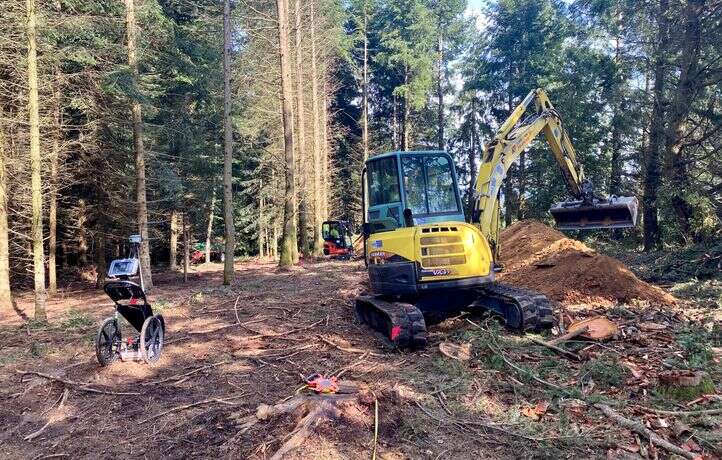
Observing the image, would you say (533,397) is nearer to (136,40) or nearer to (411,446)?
(411,446)

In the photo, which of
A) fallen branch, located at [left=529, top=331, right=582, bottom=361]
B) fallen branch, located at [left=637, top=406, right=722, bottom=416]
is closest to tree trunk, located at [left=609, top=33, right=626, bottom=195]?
Answer: fallen branch, located at [left=529, top=331, right=582, bottom=361]

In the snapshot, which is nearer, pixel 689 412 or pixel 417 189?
pixel 689 412

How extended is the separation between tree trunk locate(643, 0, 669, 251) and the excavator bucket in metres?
5.52

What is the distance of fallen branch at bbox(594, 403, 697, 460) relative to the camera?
11.7 feet

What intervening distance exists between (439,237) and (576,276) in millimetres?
4280

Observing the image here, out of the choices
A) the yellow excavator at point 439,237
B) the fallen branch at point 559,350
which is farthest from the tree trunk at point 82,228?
the fallen branch at point 559,350

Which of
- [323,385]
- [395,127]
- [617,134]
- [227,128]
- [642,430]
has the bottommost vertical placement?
[642,430]

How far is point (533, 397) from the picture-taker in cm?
475

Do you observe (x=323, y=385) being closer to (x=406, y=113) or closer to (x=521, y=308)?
(x=521, y=308)

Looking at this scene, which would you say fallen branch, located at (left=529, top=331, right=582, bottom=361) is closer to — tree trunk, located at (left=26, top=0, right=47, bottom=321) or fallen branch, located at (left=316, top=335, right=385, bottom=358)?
fallen branch, located at (left=316, top=335, right=385, bottom=358)

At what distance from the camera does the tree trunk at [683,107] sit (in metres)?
13.5

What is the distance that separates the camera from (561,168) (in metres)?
9.91

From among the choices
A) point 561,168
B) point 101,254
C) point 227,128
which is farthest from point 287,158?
point 561,168

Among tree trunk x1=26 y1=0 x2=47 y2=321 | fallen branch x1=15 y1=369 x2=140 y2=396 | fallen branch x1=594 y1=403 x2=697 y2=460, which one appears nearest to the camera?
fallen branch x1=594 y1=403 x2=697 y2=460
